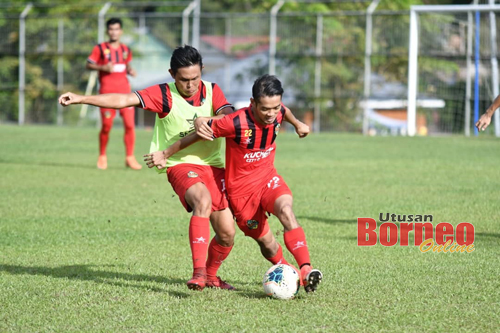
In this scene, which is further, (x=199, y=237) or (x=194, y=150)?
(x=194, y=150)

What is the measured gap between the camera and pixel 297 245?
541 cm

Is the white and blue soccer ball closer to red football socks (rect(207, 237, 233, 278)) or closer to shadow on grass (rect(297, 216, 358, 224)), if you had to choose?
red football socks (rect(207, 237, 233, 278))

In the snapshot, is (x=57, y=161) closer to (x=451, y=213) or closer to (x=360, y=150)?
(x=360, y=150)

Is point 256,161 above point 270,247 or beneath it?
above

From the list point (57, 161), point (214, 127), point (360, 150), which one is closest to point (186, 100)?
point (214, 127)

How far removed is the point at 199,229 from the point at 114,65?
9237 millimetres

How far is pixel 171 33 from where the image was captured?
28.9 metres

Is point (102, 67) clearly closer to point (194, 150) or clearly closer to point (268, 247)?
point (194, 150)

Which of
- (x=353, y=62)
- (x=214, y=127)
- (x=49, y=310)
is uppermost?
(x=353, y=62)

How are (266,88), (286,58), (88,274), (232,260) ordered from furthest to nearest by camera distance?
(286,58) < (232,260) < (88,274) < (266,88)

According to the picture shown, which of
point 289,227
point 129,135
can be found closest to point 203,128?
point 289,227

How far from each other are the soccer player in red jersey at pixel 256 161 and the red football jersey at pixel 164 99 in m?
0.40

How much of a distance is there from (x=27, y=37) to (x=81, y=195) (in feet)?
68.4

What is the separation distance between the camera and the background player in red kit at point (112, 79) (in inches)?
551
